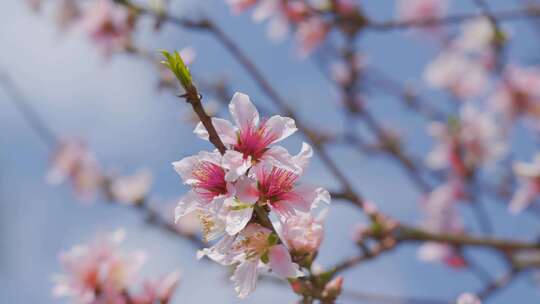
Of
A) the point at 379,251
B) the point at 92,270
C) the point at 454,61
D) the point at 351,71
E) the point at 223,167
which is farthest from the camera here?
the point at 454,61

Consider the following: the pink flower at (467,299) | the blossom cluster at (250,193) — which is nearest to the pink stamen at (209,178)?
the blossom cluster at (250,193)

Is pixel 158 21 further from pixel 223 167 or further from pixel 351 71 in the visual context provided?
pixel 351 71

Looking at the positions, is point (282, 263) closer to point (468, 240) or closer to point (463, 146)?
point (468, 240)

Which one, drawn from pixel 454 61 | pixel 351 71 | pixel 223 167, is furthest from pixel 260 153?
pixel 454 61

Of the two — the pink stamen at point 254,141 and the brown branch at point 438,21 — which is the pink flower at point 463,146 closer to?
the brown branch at point 438,21

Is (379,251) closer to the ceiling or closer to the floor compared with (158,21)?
closer to the floor

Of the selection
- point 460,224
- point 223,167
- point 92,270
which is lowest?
point 460,224

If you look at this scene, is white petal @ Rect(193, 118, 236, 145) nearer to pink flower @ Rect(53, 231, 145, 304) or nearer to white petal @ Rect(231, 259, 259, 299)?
white petal @ Rect(231, 259, 259, 299)
